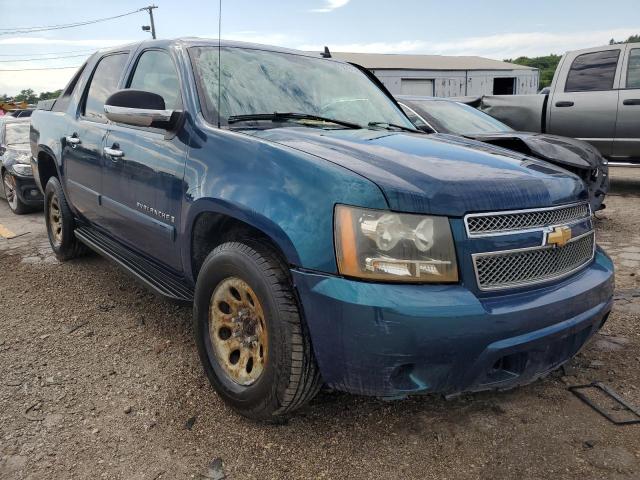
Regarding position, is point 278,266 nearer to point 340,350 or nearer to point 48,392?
point 340,350

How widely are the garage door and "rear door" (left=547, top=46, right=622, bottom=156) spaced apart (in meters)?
16.4

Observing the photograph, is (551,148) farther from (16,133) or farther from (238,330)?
(16,133)

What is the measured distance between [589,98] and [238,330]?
283 inches

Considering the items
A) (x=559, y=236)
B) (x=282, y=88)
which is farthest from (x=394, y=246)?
(x=282, y=88)

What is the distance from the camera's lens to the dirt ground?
2.10 metres

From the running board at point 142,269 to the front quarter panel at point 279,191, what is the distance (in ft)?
1.69

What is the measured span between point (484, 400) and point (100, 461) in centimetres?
175

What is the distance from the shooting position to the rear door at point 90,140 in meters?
3.70

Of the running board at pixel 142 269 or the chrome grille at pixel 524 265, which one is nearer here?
the chrome grille at pixel 524 265

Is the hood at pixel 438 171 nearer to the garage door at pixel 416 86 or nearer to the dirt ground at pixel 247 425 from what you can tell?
the dirt ground at pixel 247 425

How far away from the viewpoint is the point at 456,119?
239 inches

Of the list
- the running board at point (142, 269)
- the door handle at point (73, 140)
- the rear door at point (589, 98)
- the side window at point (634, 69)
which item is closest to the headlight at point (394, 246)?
the running board at point (142, 269)

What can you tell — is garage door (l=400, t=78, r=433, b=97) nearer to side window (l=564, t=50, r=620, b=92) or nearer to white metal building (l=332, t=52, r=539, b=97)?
white metal building (l=332, t=52, r=539, b=97)

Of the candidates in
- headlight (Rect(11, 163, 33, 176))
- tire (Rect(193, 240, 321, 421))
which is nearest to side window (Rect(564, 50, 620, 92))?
tire (Rect(193, 240, 321, 421))
